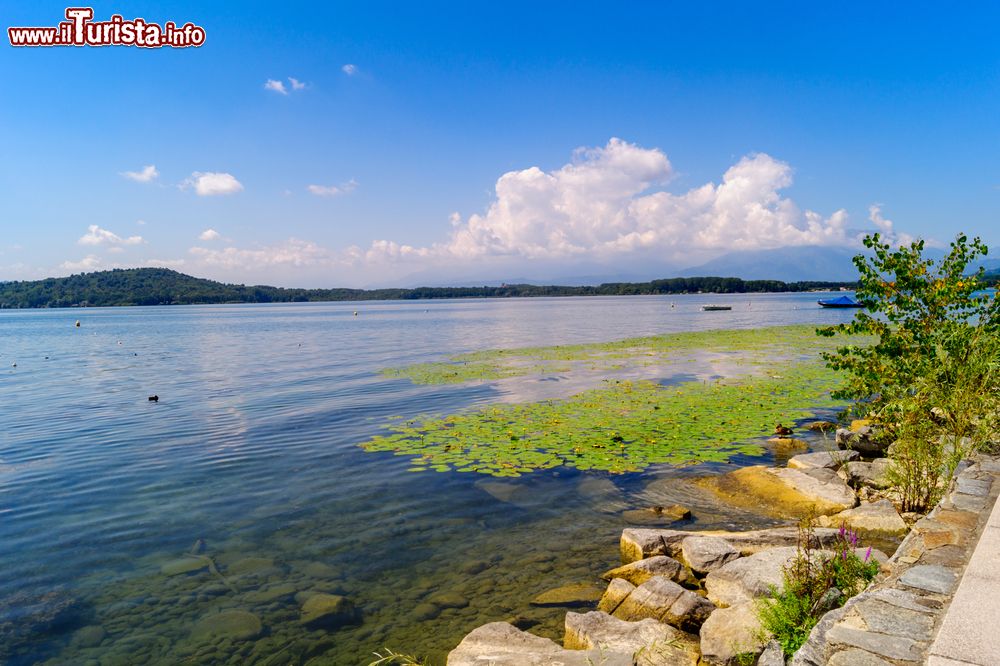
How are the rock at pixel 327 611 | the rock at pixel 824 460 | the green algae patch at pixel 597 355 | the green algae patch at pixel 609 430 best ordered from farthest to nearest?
1. the green algae patch at pixel 597 355
2. the green algae patch at pixel 609 430
3. the rock at pixel 824 460
4. the rock at pixel 327 611

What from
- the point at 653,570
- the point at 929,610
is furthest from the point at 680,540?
the point at 929,610

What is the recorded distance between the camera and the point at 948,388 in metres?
9.15

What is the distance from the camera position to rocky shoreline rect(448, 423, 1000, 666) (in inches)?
175

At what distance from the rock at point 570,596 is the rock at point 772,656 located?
118 inches

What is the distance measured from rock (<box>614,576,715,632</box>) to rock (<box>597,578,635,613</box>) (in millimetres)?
76

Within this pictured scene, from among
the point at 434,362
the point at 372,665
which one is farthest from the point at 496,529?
the point at 434,362

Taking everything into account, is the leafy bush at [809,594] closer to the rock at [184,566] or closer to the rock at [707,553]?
the rock at [707,553]

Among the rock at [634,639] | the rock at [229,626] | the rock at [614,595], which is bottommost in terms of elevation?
the rock at [229,626]

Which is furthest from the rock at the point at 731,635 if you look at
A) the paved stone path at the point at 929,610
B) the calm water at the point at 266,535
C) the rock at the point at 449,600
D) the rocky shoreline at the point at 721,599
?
the rock at the point at 449,600

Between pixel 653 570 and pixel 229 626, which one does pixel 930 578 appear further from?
pixel 229 626

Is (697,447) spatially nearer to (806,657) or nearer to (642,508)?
(642,508)

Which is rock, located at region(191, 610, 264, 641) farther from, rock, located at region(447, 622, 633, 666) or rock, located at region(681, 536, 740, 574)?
rock, located at region(681, 536, 740, 574)

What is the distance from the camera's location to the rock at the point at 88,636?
274 inches

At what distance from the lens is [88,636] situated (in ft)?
23.3
